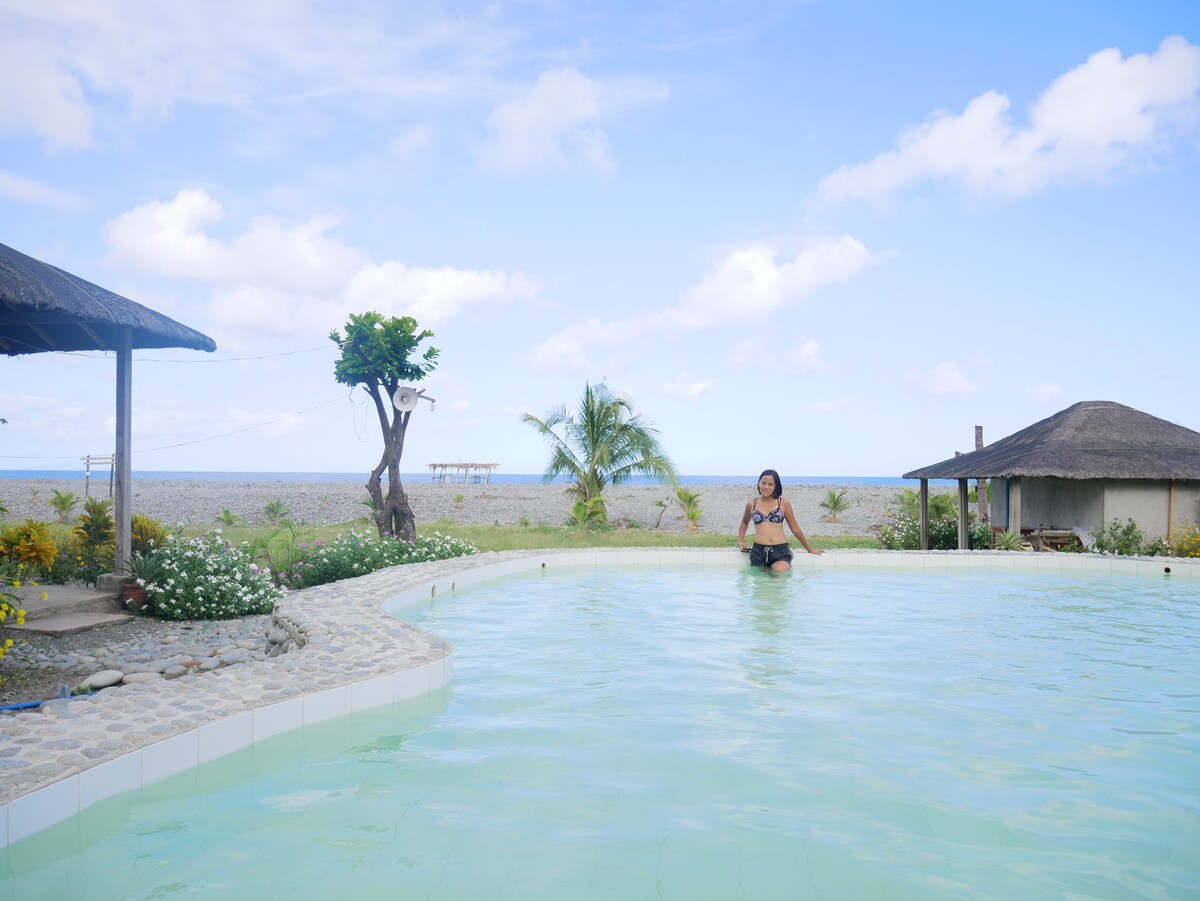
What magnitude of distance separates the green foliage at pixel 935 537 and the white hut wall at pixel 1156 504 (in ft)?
7.81

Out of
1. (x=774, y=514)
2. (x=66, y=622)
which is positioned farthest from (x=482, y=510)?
(x=66, y=622)

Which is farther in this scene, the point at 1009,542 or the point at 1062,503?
the point at 1062,503

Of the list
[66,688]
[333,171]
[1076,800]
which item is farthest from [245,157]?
[1076,800]

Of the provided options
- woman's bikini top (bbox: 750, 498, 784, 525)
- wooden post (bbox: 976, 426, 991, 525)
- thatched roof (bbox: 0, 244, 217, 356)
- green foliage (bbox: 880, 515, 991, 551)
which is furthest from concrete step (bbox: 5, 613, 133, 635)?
wooden post (bbox: 976, 426, 991, 525)

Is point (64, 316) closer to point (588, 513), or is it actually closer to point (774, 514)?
point (774, 514)

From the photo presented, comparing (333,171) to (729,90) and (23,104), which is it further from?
(729,90)

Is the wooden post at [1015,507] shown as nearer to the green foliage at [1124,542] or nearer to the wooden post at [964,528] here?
the wooden post at [964,528]

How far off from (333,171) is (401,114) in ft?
6.32

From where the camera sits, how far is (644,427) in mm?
20562

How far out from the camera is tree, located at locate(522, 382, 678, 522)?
20359mm

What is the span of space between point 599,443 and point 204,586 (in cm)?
1318

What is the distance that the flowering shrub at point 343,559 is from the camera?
10148mm

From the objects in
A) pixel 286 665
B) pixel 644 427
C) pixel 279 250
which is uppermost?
pixel 279 250

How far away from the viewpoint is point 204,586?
7855mm
